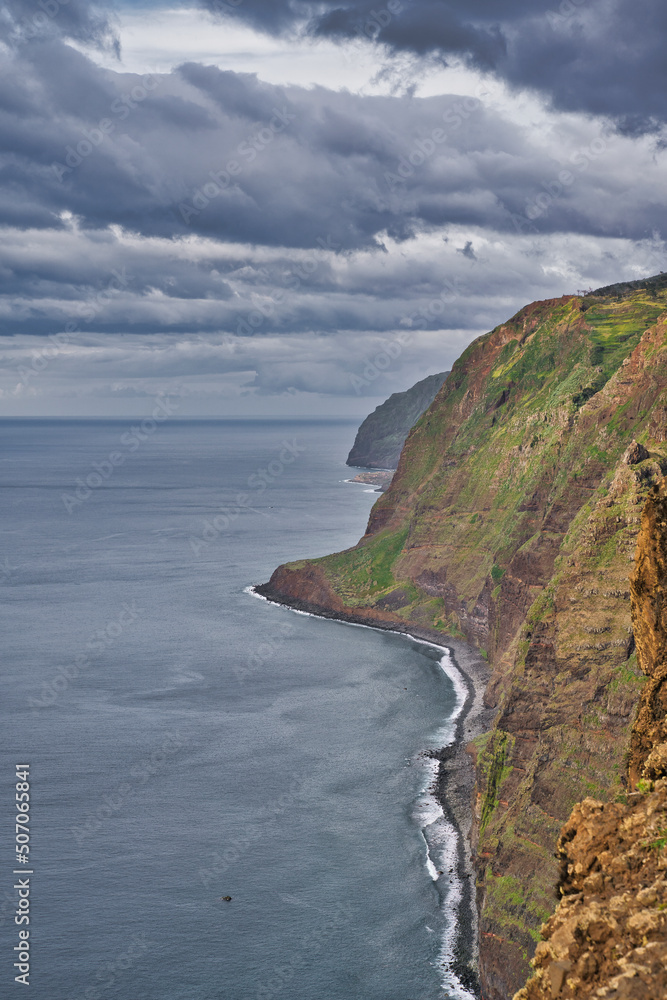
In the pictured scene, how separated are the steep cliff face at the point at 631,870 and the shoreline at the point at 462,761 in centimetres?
4470

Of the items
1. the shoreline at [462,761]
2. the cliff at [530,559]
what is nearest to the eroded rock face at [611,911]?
the cliff at [530,559]

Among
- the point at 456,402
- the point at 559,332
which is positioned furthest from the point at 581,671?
the point at 456,402

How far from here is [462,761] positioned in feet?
344

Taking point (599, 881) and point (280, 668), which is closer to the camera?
point (599, 881)

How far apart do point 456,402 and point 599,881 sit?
17249 centimetres

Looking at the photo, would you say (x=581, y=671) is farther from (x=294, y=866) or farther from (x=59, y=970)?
(x=59, y=970)

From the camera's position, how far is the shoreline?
235ft

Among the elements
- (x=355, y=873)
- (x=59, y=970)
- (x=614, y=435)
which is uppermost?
(x=614, y=435)

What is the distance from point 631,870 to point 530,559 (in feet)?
307

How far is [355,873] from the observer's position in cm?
8119

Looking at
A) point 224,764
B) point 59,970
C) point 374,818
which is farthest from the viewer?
point 224,764

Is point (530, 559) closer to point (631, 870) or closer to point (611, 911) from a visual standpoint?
point (631, 870)

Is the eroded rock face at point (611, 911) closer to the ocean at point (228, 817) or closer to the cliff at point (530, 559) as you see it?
the cliff at point (530, 559)

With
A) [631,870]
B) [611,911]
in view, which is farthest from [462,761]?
[611,911]
